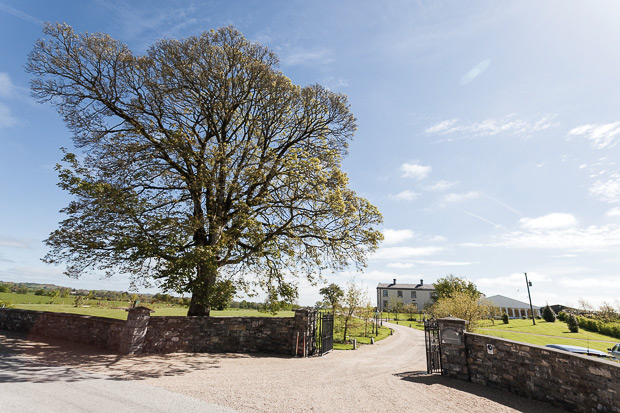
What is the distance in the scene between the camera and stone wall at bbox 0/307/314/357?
486 inches

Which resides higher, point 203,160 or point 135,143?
point 135,143

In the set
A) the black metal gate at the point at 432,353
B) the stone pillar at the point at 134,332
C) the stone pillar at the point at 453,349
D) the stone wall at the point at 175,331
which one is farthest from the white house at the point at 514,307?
the stone pillar at the point at 134,332

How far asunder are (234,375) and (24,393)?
5285mm

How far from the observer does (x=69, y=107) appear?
15070 millimetres

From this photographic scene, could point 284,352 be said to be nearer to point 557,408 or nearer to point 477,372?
point 477,372

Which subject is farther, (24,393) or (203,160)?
(203,160)

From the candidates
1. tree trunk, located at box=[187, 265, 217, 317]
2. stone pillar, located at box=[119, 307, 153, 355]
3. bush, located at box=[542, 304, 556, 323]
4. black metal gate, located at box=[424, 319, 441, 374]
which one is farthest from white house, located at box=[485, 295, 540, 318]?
stone pillar, located at box=[119, 307, 153, 355]

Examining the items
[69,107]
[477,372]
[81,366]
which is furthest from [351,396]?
[69,107]

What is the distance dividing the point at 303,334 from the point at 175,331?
249 inches

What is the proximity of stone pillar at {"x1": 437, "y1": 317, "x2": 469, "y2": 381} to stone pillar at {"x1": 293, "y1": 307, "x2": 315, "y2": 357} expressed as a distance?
6752mm

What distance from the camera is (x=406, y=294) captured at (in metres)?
93.5

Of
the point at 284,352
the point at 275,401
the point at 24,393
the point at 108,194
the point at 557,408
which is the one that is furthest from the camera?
the point at 284,352

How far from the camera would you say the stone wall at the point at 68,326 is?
41.7ft

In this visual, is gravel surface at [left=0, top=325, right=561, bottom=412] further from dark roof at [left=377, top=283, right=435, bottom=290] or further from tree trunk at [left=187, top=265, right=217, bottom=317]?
dark roof at [left=377, top=283, right=435, bottom=290]
